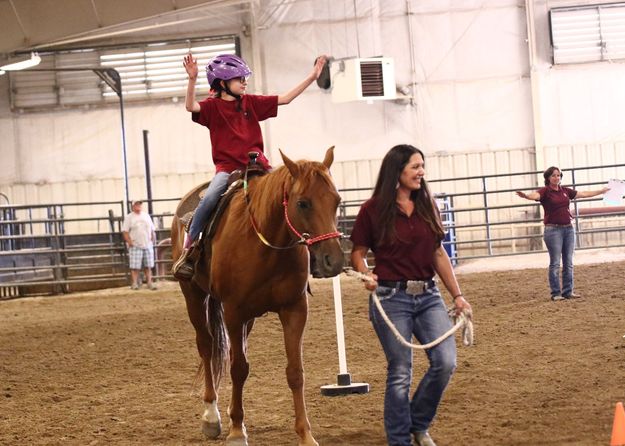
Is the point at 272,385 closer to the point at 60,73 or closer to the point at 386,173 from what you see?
the point at 386,173

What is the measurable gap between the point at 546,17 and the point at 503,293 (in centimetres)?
1279

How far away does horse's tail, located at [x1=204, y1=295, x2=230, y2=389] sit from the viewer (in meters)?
6.87

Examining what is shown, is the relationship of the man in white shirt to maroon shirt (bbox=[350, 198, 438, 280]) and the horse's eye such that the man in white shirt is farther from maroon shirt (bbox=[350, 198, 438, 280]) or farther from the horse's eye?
maroon shirt (bbox=[350, 198, 438, 280])

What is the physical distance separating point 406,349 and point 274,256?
1256mm

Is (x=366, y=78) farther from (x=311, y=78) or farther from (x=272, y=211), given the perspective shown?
(x=272, y=211)

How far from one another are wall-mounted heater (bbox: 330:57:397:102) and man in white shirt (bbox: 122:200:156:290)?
5.97 meters

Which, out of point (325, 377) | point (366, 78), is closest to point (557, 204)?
point (325, 377)

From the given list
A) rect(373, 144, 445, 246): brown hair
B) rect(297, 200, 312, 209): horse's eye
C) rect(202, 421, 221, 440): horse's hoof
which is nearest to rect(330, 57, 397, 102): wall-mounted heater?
rect(202, 421, 221, 440): horse's hoof

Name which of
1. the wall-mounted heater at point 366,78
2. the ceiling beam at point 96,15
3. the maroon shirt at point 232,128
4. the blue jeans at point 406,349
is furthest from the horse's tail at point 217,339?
the wall-mounted heater at point 366,78

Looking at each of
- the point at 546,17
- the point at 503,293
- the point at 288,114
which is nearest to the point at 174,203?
the point at 288,114

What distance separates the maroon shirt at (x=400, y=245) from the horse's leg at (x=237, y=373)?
1400 mm

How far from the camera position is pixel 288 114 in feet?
81.7

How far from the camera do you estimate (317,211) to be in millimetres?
5094

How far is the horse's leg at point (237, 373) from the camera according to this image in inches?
232
